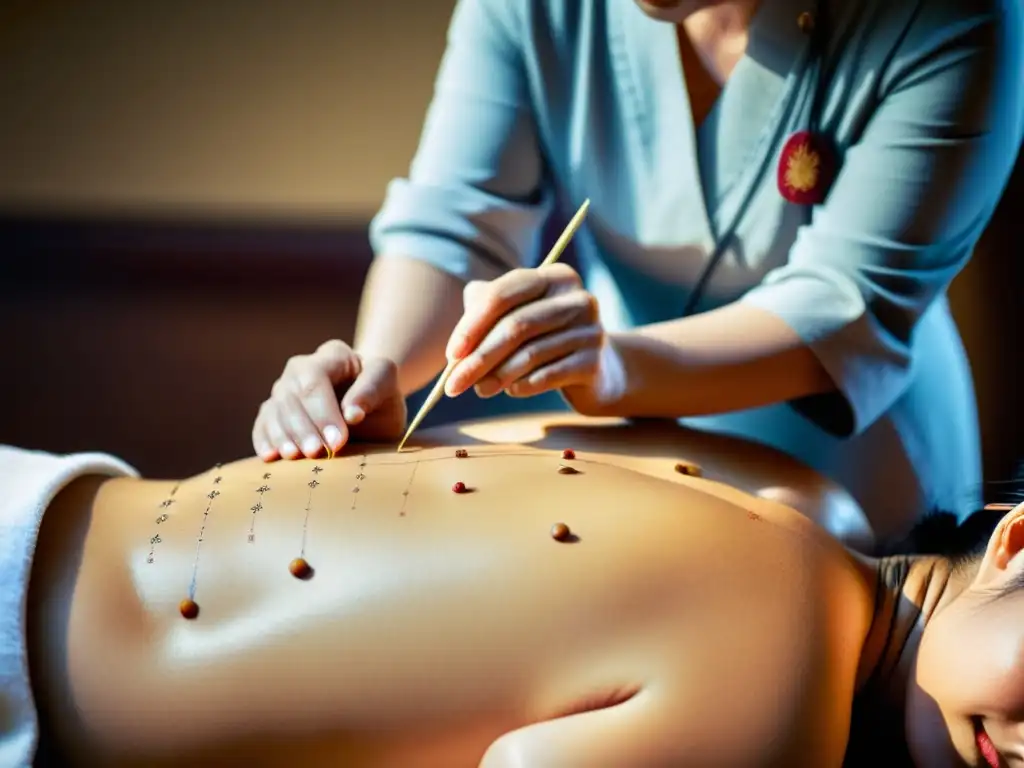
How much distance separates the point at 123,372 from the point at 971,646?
2.89 feet

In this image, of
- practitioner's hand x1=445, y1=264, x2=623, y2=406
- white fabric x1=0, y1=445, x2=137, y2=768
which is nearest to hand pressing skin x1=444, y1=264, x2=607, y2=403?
practitioner's hand x1=445, y1=264, x2=623, y2=406

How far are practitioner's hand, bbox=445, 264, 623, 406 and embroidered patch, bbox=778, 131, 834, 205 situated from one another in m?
0.20

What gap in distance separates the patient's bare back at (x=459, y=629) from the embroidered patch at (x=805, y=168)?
28cm

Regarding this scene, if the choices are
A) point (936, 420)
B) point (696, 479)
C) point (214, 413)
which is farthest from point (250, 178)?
point (936, 420)

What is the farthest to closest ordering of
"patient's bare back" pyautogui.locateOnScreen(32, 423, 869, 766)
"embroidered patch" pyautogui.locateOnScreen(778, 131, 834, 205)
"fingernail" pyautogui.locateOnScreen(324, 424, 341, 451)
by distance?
"embroidered patch" pyautogui.locateOnScreen(778, 131, 834, 205), "fingernail" pyautogui.locateOnScreen(324, 424, 341, 451), "patient's bare back" pyautogui.locateOnScreen(32, 423, 869, 766)

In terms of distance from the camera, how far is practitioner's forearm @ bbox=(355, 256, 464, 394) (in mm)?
877

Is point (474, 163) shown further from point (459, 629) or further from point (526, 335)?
point (459, 629)

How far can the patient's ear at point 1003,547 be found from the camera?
66cm

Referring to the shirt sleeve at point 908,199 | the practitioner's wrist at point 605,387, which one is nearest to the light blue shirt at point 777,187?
the shirt sleeve at point 908,199

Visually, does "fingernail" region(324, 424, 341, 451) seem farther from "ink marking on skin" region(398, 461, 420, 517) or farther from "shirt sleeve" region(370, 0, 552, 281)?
"shirt sleeve" region(370, 0, 552, 281)

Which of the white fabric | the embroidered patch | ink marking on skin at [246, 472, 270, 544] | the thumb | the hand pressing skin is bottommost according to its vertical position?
the white fabric

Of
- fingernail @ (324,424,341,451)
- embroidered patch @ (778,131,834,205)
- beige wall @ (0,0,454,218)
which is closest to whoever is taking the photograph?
fingernail @ (324,424,341,451)

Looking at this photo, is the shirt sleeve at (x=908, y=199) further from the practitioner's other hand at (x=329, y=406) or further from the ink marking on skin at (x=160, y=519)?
→ the ink marking on skin at (x=160, y=519)

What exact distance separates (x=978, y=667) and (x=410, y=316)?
1.61 feet
